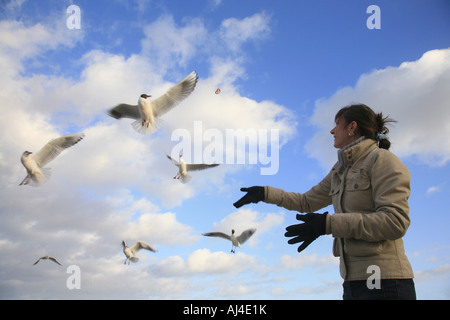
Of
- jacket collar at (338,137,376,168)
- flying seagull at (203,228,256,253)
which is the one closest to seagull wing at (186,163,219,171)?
flying seagull at (203,228,256,253)

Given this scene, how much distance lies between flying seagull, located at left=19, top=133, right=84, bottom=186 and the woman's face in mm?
8874

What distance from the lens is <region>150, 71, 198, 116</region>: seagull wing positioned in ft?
33.7

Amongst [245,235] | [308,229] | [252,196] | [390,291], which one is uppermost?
[245,235]

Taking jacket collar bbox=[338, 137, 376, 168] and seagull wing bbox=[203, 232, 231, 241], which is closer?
jacket collar bbox=[338, 137, 376, 168]

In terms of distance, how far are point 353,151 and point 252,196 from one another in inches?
38.2

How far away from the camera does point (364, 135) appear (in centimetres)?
284

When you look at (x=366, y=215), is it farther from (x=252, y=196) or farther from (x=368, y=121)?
(x=252, y=196)

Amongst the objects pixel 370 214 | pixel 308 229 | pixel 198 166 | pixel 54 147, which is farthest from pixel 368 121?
pixel 198 166

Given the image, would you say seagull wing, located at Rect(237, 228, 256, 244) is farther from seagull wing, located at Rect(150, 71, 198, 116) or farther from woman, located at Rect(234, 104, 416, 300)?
woman, located at Rect(234, 104, 416, 300)

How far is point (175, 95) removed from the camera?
10.4 m

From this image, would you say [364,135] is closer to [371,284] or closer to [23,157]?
[371,284]

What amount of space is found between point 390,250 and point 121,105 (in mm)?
9540

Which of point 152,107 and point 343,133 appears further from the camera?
point 152,107
